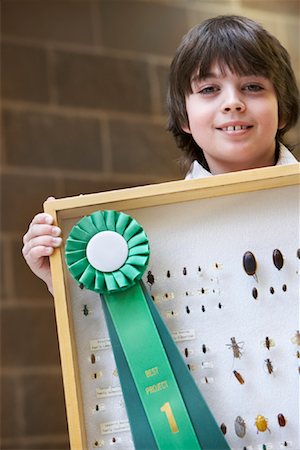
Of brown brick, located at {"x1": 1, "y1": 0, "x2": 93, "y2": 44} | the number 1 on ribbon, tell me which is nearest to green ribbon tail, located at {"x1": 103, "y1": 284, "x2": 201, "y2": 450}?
the number 1 on ribbon

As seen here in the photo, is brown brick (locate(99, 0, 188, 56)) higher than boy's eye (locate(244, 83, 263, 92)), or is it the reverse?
brown brick (locate(99, 0, 188, 56))

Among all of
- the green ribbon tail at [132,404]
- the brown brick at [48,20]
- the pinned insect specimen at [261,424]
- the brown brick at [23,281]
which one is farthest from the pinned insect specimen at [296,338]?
the brown brick at [48,20]

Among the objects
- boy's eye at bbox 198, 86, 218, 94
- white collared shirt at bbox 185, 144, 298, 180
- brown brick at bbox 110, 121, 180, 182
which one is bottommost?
white collared shirt at bbox 185, 144, 298, 180

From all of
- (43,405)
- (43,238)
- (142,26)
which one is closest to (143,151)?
(142,26)

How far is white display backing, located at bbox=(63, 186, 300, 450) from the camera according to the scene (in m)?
1.05

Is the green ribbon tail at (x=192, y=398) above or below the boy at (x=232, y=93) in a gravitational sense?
below

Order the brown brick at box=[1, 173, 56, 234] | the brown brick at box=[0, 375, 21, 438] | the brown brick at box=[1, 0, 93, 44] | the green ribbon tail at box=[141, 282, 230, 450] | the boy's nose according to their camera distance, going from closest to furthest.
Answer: the green ribbon tail at box=[141, 282, 230, 450]
the boy's nose
the brown brick at box=[0, 375, 21, 438]
the brown brick at box=[1, 173, 56, 234]
the brown brick at box=[1, 0, 93, 44]

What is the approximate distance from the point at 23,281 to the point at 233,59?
53.8 inches

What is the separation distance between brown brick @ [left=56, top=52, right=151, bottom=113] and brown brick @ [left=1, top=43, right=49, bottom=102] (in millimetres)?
56

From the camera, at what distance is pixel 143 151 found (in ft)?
8.66

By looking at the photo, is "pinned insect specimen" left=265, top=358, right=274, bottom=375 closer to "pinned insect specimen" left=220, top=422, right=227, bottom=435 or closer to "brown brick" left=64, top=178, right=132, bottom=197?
"pinned insect specimen" left=220, top=422, right=227, bottom=435

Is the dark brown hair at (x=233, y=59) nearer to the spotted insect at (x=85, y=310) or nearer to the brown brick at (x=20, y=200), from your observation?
the spotted insect at (x=85, y=310)

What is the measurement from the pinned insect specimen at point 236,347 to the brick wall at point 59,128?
1421 mm

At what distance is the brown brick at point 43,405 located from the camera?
2.37 m
